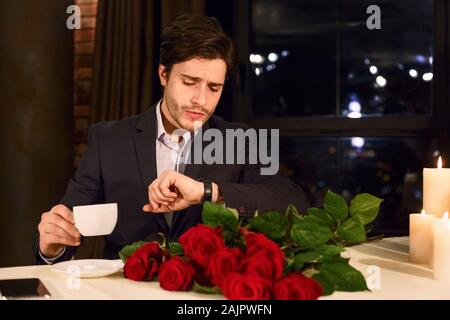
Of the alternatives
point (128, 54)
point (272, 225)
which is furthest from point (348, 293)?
point (128, 54)

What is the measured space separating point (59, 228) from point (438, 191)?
82 cm

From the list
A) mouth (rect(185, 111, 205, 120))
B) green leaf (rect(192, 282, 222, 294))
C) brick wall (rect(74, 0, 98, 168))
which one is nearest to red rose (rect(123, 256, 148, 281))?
green leaf (rect(192, 282, 222, 294))

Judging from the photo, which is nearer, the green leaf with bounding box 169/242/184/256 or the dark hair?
the green leaf with bounding box 169/242/184/256

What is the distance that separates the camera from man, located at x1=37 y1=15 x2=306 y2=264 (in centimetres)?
191

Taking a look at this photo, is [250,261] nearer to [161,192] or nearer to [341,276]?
[341,276]

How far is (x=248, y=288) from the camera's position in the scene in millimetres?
989

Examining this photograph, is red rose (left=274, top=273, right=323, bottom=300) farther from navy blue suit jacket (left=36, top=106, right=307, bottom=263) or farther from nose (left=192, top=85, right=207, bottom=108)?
nose (left=192, top=85, right=207, bottom=108)

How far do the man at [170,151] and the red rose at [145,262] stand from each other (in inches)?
25.7

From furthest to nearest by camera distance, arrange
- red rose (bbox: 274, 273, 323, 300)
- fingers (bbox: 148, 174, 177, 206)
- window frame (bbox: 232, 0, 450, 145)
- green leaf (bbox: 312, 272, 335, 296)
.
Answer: window frame (bbox: 232, 0, 450, 145) → fingers (bbox: 148, 174, 177, 206) → green leaf (bbox: 312, 272, 335, 296) → red rose (bbox: 274, 273, 323, 300)

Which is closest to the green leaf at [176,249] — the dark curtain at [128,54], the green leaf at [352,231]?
the green leaf at [352,231]

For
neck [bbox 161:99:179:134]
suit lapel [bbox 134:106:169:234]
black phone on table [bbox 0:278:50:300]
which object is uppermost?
neck [bbox 161:99:179:134]

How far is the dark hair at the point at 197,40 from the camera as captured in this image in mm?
1910

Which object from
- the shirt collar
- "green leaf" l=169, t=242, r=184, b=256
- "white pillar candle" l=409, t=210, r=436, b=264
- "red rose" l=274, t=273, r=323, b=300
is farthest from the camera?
the shirt collar
